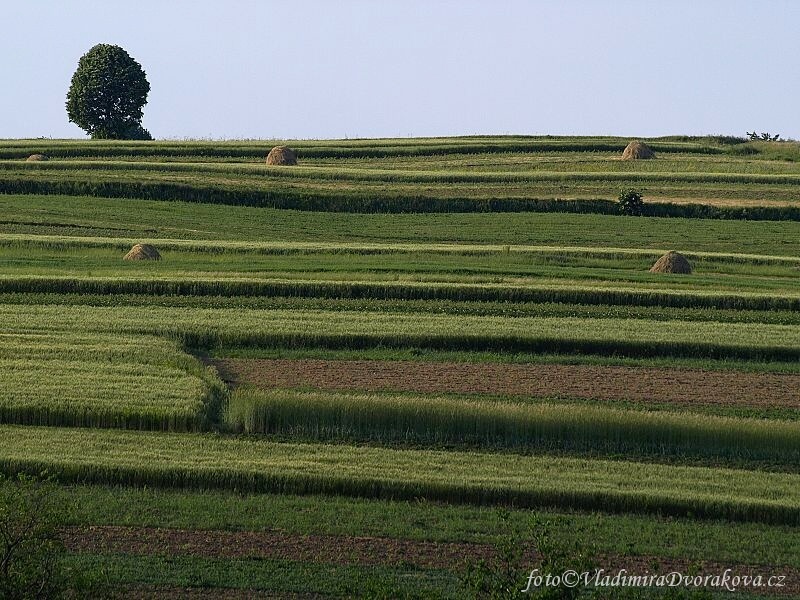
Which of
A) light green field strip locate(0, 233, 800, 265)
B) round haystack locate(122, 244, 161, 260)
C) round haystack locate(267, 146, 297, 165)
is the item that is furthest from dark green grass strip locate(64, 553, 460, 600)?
round haystack locate(267, 146, 297, 165)

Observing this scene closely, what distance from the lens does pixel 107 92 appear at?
90.6 meters

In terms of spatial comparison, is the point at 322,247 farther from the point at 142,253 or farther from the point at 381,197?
the point at 381,197

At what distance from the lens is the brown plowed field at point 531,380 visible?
29094 mm

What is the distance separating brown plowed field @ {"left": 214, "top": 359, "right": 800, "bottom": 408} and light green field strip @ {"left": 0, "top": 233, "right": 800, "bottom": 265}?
1495 cm

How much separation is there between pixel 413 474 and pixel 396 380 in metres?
7.34

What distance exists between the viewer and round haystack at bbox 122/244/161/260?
43812 mm

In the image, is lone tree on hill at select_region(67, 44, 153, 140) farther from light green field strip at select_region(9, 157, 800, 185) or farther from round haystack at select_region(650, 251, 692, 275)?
round haystack at select_region(650, 251, 692, 275)

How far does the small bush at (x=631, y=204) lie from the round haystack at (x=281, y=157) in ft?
63.1

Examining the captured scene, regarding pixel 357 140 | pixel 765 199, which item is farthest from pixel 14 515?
pixel 357 140

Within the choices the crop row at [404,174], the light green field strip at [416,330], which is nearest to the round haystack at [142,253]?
the light green field strip at [416,330]

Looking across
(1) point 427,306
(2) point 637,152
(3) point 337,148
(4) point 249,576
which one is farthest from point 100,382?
(3) point 337,148

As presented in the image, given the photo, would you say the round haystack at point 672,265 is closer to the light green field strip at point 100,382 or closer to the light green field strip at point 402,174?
the light green field strip at point 100,382

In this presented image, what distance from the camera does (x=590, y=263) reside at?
45688 millimetres

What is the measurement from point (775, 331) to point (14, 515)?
936 inches
